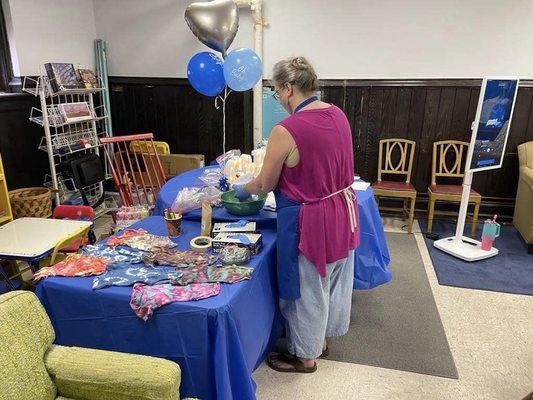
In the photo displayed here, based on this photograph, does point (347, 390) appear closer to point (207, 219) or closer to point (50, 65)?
point (207, 219)

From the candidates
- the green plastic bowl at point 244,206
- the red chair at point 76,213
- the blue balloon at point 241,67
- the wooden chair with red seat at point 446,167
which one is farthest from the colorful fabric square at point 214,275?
the wooden chair with red seat at point 446,167

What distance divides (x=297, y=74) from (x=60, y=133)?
→ 325cm

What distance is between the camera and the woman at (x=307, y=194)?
1725mm

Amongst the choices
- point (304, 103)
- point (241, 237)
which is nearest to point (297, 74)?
point (304, 103)

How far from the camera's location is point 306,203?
1.82m

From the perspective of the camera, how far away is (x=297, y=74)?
1761mm

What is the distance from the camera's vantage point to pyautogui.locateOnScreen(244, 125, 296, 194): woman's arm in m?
1.70

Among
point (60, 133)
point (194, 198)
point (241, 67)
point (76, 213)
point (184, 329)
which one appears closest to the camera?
point (184, 329)

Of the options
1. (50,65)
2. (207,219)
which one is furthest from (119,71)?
(207,219)

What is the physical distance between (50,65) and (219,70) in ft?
5.40

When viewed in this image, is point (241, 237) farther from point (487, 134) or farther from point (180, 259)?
point (487, 134)

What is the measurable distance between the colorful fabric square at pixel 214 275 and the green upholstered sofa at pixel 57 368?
33 centimetres

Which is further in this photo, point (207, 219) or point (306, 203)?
point (207, 219)

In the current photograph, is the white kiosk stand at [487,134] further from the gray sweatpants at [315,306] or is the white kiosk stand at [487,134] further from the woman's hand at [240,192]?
the woman's hand at [240,192]
